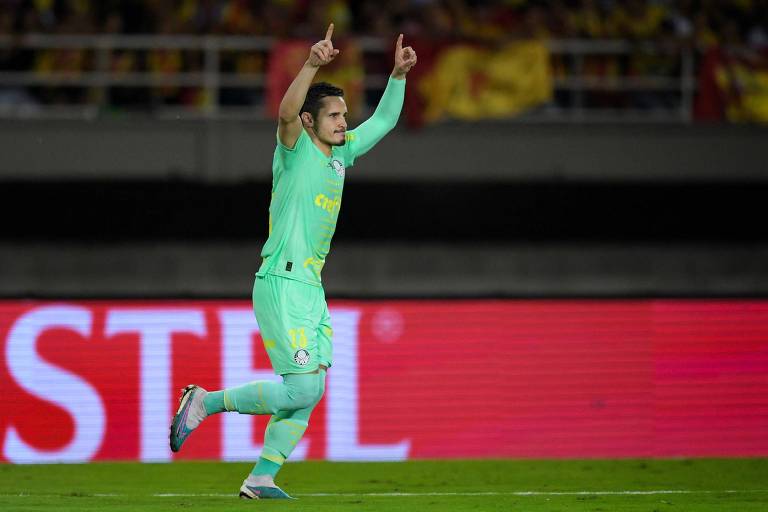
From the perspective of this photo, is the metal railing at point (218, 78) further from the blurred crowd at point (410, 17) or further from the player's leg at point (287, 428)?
the player's leg at point (287, 428)

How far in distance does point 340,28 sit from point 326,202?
8.34m

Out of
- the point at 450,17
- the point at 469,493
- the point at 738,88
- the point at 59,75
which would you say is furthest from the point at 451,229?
the point at 469,493

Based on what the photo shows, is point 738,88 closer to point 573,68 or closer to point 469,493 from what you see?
point 573,68

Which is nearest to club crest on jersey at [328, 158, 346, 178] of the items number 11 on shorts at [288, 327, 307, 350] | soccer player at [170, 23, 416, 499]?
soccer player at [170, 23, 416, 499]

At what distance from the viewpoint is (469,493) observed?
7590 millimetres

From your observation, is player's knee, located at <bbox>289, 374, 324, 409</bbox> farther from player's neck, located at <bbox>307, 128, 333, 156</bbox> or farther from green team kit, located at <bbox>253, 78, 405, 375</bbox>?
player's neck, located at <bbox>307, 128, 333, 156</bbox>

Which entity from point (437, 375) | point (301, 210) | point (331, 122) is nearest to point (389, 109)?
point (331, 122)

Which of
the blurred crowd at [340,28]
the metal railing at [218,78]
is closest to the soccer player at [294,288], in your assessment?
the blurred crowd at [340,28]

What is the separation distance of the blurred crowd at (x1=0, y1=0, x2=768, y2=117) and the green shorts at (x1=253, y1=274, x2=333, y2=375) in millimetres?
7788

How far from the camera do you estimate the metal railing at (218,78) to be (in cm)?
1423

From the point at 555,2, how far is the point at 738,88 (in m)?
2.27

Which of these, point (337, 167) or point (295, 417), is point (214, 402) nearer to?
point (295, 417)

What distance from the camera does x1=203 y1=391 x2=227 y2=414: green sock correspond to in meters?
6.77

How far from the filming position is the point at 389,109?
7.00m
